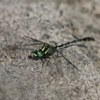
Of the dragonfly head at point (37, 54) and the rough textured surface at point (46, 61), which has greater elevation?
the dragonfly head at point (37, 54)

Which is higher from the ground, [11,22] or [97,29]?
[11,22]

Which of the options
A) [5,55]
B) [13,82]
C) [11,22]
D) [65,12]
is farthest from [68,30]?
[13,82]

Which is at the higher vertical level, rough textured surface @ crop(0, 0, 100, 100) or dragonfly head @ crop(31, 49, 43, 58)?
dragonfly head @ crop(31, 49, 43, 58)

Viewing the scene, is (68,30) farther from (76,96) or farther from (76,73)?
(76,96)

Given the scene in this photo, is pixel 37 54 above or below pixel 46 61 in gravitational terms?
above

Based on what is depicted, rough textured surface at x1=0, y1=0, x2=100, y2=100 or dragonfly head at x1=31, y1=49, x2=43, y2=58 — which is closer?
rough textured surface at x1=0, y1=0, x2=100, y2=100

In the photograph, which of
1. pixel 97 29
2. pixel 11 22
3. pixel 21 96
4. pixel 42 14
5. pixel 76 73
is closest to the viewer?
pixel 21 96

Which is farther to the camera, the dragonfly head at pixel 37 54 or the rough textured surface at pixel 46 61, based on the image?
the dragonfly head at pixel 37 54

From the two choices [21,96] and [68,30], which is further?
[68,30]
